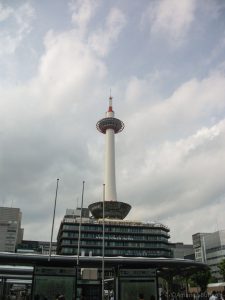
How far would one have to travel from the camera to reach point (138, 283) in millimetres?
25719

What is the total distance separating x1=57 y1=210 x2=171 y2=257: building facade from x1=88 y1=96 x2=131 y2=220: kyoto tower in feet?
26.0

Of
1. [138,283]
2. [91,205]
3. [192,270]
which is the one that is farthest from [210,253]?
[138,283]

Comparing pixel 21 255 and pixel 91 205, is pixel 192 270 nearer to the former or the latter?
pixel 21 255

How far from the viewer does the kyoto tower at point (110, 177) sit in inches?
5192

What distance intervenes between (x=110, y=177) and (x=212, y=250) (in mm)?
55660

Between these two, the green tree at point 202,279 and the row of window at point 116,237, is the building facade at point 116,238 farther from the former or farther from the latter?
the green tree at point 202,279

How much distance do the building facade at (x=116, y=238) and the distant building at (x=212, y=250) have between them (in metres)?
29.4

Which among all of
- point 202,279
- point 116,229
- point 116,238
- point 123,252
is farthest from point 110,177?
point 202,279

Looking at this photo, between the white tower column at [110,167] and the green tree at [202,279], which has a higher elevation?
the white tower column at [110,167]

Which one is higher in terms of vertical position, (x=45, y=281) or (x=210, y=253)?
(x=210, y=253)

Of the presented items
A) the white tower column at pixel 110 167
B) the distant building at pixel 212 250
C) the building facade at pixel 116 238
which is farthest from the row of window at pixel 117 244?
the distant building at pixel 212 250

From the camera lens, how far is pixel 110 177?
14312 centimetres

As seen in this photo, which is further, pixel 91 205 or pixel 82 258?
pixel 91 205

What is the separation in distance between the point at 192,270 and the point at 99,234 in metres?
60.0
